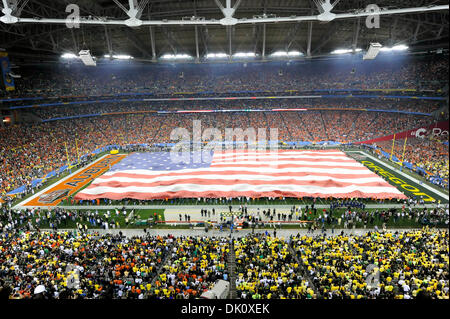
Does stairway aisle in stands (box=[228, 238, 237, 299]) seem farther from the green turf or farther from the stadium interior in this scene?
the green turf

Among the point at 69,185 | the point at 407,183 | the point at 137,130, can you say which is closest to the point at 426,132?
the point at 407,183

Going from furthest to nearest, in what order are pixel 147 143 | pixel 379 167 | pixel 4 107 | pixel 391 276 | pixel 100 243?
pixel 147 143, pixel 4 107, pixel 379 167, pixel 100 243, pixel 391 276

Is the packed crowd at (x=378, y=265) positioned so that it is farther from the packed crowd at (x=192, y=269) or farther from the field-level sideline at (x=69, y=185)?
the field-level sideline at (x=69, y=185)

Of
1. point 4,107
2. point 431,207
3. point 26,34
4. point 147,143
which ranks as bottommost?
point 431,207

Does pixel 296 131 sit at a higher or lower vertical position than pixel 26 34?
lower

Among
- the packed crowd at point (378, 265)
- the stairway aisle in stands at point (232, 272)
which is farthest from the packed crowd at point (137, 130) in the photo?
the packed crowd at point (378, 265)

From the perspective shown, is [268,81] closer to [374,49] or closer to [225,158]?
[374,49]

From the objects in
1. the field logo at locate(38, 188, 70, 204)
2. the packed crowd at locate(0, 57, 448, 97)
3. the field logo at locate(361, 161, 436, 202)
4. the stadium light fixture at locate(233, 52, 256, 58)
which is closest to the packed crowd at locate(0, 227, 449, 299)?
the field logo at locate(38, 188, 70, 204)

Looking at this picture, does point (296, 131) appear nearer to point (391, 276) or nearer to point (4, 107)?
point (391, 276)
